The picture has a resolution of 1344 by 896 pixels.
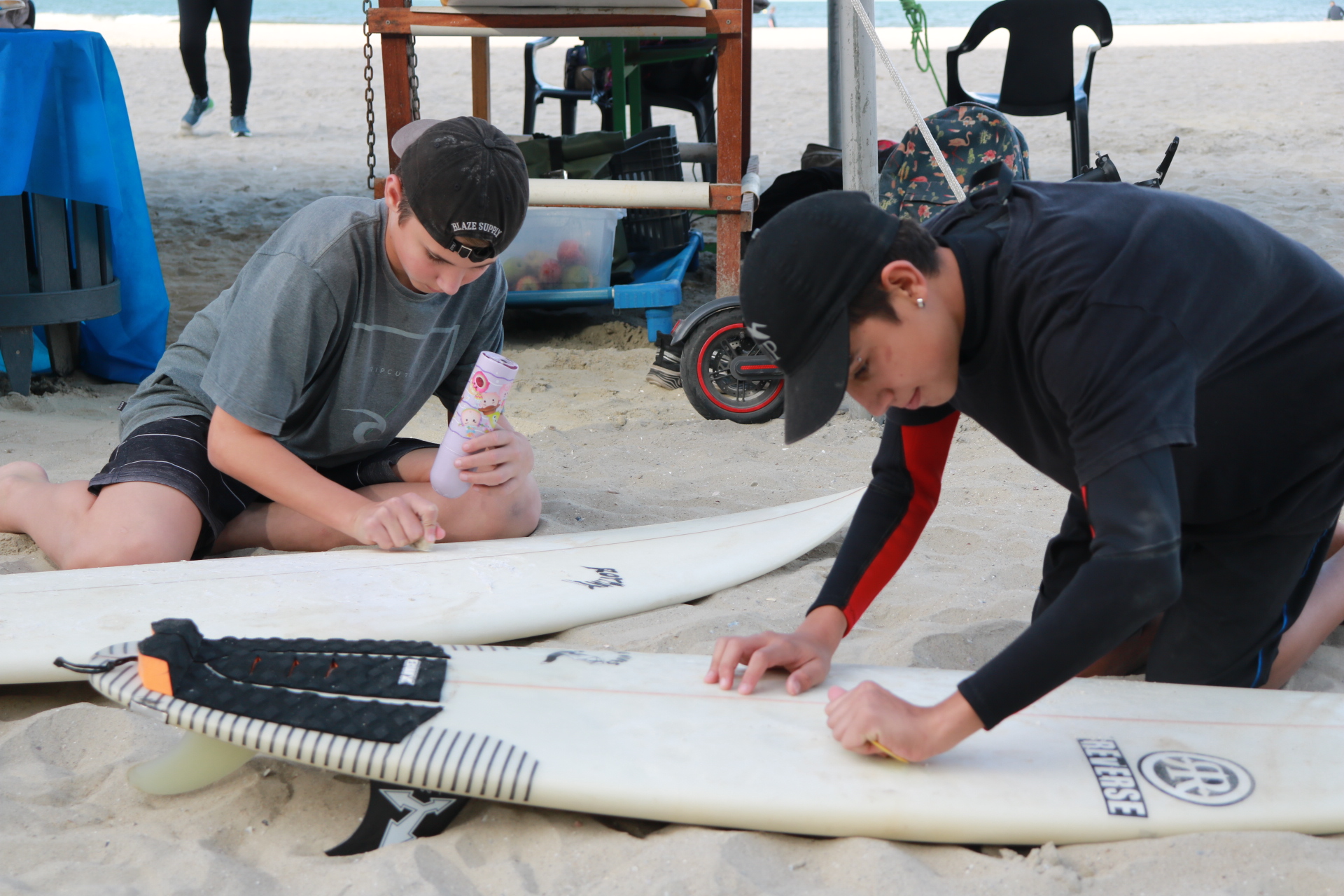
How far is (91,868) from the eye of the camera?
50.6 inches

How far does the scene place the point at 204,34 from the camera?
24.1 ft

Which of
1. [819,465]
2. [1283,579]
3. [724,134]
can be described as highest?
[724,134]

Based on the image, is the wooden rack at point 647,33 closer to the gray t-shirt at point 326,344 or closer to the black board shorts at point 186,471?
the gray t-shirt at point 326,344

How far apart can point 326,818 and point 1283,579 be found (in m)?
1.47

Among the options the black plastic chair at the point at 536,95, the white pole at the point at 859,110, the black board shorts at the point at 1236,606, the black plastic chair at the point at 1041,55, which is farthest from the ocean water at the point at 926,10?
the black board shorts at the point at 1236,606

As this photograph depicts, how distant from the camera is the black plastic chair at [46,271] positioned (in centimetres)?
336

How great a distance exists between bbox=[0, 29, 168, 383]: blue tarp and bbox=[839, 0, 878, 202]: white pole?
244 cm

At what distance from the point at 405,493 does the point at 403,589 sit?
37 cm

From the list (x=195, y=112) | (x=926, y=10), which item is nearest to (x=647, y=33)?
(x=195, y=112)

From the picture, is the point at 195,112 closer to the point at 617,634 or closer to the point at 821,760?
the point at 617,634

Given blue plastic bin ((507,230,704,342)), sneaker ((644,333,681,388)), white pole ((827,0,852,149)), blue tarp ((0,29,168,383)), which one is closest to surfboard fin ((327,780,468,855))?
sneaker ((644,333,681,388))

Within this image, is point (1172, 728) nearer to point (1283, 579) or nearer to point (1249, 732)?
point (1249, 732)

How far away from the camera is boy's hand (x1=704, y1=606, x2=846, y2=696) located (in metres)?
1.55

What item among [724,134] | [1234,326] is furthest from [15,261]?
[1234,326]
